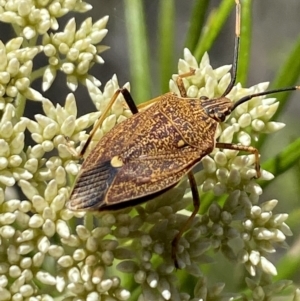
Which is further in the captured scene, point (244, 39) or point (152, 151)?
point (244, 39)

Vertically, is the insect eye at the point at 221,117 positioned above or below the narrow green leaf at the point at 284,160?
above

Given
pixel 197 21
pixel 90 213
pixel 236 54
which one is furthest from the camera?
pixel 197 21

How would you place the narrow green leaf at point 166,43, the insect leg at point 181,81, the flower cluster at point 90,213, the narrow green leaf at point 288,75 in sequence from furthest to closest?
the narrow green leaf at point 166,43 → the narrow green leaf at point 288,75 → the insect leg at point 181,81 → the flower cluster at point 90,213

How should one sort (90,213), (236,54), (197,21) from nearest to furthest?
(90,213)
(236,54)
(197,21)

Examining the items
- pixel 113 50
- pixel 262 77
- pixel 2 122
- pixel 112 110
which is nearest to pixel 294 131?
pixel 262 77

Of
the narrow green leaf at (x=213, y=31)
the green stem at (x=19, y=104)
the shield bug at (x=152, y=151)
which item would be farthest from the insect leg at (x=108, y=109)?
the narrow green leaf at (x=213, y=31)

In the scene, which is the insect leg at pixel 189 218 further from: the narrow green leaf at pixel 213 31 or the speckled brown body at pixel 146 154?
the narrow green leaf at pixel 213 31

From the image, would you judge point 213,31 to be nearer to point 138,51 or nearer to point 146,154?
point 138,51

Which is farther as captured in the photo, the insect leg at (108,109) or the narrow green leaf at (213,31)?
the narrow green leaf at (213,31)

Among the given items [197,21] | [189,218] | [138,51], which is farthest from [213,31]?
[189,218]
